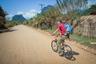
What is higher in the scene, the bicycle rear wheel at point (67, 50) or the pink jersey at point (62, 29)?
the pink jersey at point (62, 29)

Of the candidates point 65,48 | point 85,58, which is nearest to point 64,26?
point 65,48

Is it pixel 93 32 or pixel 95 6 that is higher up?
pixel 95 6

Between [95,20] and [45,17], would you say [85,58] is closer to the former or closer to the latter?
[95,20]

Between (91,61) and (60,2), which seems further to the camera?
(60,2)

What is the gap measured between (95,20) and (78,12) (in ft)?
30.7

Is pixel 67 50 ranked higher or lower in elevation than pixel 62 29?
lower

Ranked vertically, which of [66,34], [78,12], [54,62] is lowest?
[54,62]

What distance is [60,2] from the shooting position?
100ft

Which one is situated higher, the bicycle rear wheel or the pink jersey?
the pink jersey

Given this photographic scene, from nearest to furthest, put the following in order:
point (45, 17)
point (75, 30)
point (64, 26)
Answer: point (64, 26) → point (75, 30) → point (45, 17)

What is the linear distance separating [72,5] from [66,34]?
1947cm

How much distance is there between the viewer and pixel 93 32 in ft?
57.8

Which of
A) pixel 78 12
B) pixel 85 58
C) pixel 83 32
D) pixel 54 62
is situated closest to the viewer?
pixel 54 62

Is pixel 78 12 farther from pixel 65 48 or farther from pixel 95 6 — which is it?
pixel 65 48
